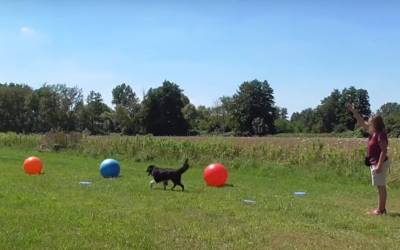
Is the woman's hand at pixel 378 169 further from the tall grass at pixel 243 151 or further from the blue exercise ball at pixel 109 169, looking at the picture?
the blue exercise ball at pixel 109 169

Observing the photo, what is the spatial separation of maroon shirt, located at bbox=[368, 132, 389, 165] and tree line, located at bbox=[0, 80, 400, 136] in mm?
103276

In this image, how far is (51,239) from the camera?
8.26 metres

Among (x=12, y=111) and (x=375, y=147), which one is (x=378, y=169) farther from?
(x=12, y=111)

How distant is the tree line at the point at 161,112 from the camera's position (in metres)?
121

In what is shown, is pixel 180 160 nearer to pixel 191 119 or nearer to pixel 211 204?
pixel 211 204

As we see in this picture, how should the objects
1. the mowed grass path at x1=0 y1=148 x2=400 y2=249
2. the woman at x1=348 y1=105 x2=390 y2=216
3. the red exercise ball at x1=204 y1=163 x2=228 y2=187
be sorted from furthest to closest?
the red exercise ball at x1=204 y1=163 x2=228 y2=187 → the woman at x1=348 y1=105 x2=390 y2=216 → the mowed grass path at x1=0 y1=148 x2=400 y2=249

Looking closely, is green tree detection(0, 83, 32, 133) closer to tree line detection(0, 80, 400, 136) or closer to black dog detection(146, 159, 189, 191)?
tree line detection(0, 80, 400, 136)

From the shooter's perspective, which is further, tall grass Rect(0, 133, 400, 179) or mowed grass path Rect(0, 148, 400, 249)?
tall grass Rect(0, 133, 400, 179)

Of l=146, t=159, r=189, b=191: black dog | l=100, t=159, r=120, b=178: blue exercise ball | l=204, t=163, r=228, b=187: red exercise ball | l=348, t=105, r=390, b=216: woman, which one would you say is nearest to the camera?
l=348, t=105, r=390, b=216: woman

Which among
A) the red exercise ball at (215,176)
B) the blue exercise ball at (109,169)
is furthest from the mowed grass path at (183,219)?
the blue exercise ball at (109,169)

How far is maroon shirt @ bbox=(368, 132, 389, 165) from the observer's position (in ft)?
37.4

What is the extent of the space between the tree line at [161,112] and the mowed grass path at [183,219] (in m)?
101

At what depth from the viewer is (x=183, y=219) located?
10273 millimetres

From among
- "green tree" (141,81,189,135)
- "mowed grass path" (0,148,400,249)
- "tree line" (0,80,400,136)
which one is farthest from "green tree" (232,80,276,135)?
"mowed grass path" (0,148,400,249)
